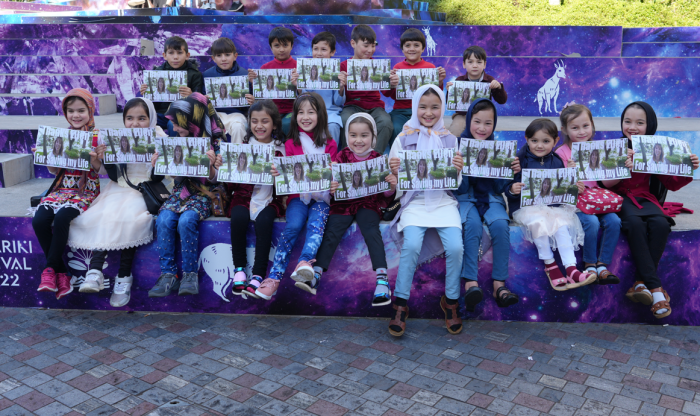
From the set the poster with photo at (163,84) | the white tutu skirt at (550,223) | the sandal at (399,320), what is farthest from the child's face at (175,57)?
the white tutu skirt at (550,223)

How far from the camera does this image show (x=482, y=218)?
3.86 meters

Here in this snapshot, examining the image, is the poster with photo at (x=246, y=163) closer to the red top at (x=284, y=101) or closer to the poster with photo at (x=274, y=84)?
the poster with photo at (x=274, y=84)

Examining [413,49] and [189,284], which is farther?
[413,49]

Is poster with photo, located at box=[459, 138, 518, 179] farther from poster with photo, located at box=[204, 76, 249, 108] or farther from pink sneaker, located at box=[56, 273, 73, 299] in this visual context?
pink sneaker, located at box=[56, 273, 73, 299]

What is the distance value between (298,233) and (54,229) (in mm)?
1614

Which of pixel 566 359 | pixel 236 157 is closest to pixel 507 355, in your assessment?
pixel 566 359

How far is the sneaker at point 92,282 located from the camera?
368 centimetres

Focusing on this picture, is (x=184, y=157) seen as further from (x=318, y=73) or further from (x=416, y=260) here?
(x=416, y=260)

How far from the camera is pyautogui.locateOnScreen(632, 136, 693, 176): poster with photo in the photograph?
3.77 meters

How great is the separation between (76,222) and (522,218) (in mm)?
3028

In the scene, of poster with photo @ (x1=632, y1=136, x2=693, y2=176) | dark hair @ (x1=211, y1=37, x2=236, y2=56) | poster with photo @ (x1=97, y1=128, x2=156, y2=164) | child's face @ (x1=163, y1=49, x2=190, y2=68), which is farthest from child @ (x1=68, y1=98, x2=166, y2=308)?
poster with photo @ (x1=632, y1=136, x2=693, y2=176)

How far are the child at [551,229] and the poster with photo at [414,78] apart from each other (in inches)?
43.6

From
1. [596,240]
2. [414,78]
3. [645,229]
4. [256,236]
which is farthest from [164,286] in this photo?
[645,229]

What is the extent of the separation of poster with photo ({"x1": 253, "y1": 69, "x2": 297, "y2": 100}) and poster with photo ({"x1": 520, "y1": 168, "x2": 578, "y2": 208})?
2105 millimetres
